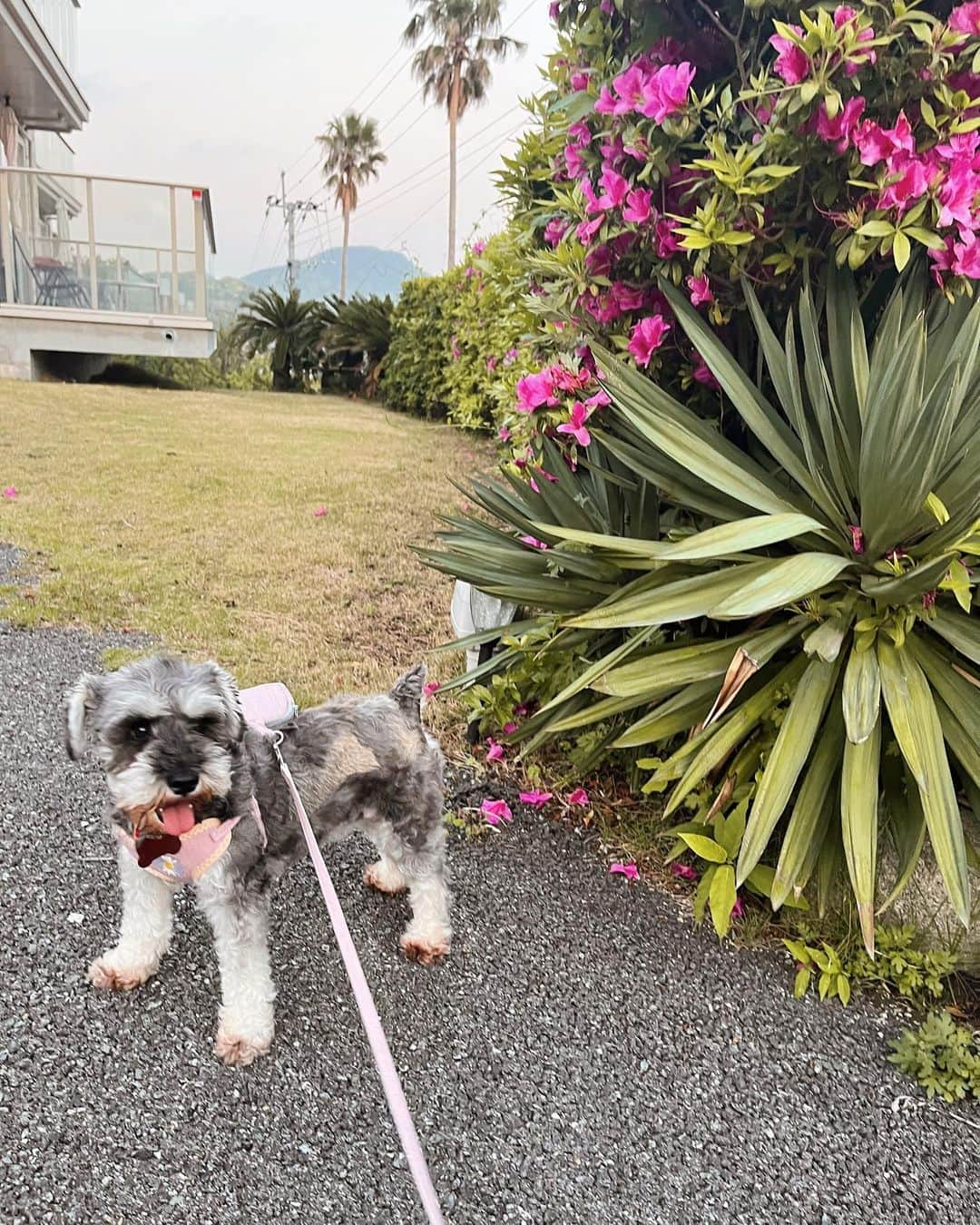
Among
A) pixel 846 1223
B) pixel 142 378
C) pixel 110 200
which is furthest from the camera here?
pixel 142 378

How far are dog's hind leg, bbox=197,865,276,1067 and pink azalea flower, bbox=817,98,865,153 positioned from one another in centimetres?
279

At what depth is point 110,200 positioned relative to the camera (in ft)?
47.6

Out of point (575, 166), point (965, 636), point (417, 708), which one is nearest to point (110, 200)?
point (575, 166)

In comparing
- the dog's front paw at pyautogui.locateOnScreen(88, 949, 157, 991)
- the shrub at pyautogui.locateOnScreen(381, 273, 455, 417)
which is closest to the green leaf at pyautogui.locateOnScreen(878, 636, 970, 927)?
the dog's front paw at pyautogui.locateOnScreen(88, 949, 157, 991)

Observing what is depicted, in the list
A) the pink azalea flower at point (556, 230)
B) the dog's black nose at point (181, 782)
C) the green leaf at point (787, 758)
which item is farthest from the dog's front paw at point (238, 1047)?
the pink azalea flower at point (556, 230)

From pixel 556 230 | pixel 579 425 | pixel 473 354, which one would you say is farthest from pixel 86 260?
pixel 579 425

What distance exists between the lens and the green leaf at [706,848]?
2721mm

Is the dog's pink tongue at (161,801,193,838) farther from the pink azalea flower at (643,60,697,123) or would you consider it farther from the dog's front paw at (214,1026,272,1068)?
the pink azalea flower at (643,60,697,123)

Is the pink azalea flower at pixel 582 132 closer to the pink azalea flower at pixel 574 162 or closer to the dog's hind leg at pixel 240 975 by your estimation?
the pink azalea flower at pixel 574 162

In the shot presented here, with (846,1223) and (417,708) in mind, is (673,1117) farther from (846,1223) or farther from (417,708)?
(417,708)

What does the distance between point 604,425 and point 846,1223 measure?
8.90ft

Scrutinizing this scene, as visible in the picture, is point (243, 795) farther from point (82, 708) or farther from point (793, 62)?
point (793, 62)

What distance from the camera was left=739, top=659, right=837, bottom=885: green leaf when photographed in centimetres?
237

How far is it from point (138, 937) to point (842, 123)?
3214mm
